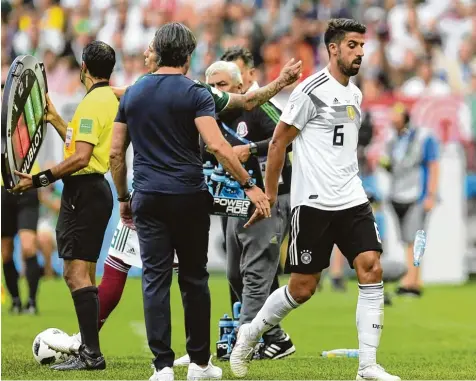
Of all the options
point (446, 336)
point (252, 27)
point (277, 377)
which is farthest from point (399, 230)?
point (277, 377)

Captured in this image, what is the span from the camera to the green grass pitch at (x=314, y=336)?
9.06 m

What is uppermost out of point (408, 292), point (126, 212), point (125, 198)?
point (125, 198)

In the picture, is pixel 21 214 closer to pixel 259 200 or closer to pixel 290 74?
pixel 290 74

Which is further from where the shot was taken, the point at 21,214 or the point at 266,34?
the point at 266,34

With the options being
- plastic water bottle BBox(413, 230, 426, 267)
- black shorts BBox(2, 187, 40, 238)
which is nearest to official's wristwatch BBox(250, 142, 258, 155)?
plastic water bottle BBox(413, 230, 426, 267)

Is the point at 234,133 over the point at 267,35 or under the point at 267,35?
under

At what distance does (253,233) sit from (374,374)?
214 centimetres

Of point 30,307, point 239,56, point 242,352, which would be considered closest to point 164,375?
point 242,352

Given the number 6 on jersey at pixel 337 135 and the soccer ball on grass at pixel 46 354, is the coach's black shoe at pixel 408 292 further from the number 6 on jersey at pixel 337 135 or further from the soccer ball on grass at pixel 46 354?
the number 6 on jersey at pixel 337 135

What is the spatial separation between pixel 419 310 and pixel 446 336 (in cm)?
276

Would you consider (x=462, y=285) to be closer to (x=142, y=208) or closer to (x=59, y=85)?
(x=59, y=85)

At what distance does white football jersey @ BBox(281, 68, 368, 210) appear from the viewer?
8.42m

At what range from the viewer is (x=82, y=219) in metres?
9.23

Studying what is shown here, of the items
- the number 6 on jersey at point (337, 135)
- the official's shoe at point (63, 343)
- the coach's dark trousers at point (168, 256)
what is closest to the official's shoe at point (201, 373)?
the coach's dark trousers at point (168, 256)
